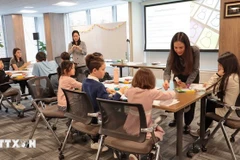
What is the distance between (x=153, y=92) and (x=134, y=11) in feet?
17.2

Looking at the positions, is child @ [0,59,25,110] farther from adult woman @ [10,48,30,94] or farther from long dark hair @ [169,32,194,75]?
long dark hair @ [169,32,194,75]

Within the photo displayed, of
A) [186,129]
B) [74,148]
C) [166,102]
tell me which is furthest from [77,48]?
[166,102]

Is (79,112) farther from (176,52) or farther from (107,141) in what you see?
(176,52)

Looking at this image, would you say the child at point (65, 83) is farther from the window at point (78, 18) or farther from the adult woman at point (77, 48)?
the window at point (78, 18)

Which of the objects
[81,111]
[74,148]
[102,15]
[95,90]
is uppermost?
[102,15]

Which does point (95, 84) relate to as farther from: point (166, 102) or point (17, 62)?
point (17, 62)

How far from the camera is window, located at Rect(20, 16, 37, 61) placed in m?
10.3

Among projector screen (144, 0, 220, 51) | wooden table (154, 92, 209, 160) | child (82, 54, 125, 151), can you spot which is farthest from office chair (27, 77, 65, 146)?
projector screen (144, 0, 220, 51)

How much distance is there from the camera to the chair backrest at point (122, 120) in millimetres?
1607

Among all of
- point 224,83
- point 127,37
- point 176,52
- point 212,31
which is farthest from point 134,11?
point 224,83

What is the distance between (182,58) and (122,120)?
1365 mm

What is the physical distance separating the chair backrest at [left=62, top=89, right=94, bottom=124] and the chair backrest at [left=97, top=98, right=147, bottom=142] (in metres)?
0.31

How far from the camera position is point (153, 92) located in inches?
69.4

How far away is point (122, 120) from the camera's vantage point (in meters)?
1.70
